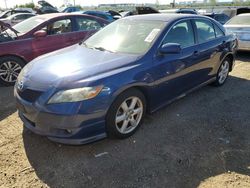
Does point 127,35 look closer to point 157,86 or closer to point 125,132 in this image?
point 157,86

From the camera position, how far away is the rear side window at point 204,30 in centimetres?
451

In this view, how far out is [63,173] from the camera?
2.81 m

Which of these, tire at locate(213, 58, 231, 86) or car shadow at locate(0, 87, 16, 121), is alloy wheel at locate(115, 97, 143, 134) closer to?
car shadow at locate(0, 87, 16, 121)

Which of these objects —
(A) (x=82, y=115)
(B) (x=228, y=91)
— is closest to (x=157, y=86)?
(A) (x=82, y=115)

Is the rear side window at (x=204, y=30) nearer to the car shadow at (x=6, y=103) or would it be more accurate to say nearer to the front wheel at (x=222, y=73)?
the front wheel at (x=222, y=73)

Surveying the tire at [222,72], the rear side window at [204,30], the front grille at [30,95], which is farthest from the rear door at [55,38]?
the tire at [222,72]

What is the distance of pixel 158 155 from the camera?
3127 millimetres

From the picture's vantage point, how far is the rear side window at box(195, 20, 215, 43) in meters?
4.51

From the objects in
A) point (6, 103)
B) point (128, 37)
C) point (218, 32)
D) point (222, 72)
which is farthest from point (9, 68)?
point (222, 72)

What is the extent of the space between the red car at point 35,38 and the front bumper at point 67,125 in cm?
257

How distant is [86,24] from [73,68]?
148 inches

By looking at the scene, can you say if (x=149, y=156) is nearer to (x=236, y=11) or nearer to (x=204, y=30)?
(x=204, y=30)

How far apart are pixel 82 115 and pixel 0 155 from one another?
3.93 feet

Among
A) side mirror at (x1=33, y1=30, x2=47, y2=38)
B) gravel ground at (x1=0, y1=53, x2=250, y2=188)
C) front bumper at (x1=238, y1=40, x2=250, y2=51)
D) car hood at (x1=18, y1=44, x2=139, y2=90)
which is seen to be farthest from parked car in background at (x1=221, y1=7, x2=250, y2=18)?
car hood at (x1=18, y1=44, x2=139, y2=90)
